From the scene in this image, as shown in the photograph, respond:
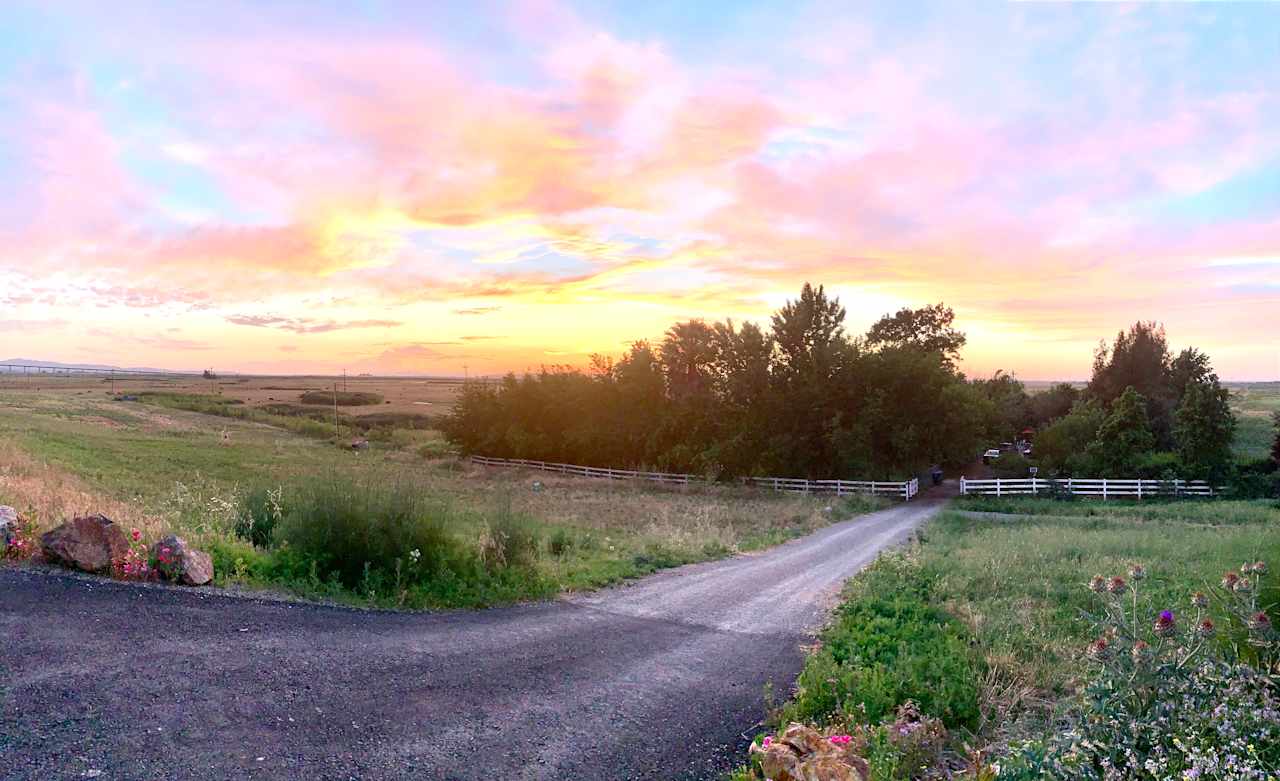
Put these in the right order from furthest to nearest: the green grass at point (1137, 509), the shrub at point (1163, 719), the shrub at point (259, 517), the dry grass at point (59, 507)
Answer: the green grass at point (1137, 509)
the shrub at point (259, 517)
the dry grass at point (59, 507)
the shrub at point (1163, 719)

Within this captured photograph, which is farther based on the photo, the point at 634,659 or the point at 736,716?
the point at 634,659

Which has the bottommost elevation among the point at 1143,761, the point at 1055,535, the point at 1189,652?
the point at 1055,535

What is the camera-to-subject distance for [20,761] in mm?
4406

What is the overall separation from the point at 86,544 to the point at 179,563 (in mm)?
989

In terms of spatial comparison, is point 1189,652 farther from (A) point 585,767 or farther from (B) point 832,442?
(B) point 832,442

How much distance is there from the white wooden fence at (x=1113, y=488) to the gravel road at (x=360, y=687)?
95.1 ft

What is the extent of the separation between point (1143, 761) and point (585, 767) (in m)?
3.18

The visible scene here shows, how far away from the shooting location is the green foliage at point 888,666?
18.9ft

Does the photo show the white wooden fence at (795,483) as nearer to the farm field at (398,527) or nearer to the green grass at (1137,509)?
the green grass at (1137,509)

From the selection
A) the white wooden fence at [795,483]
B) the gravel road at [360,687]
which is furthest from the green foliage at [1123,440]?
the gravel road at [360,687]

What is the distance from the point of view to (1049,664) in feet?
22.6

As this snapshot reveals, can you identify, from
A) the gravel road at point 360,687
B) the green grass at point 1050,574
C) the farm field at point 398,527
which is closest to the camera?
the gravel road at point 360,687

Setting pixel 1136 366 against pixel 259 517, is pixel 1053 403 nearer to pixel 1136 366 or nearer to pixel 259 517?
pixel 1136 366

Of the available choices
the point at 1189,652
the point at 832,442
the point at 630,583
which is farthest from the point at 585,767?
the point at 832,442
